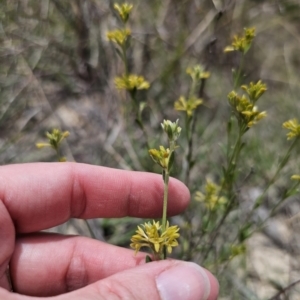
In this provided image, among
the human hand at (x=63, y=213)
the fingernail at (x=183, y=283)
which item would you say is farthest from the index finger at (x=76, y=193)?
the fingernail at (x=183, y=283)

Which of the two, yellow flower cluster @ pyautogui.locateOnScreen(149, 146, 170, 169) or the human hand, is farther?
the human hand

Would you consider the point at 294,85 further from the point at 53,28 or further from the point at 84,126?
the point at 53,28

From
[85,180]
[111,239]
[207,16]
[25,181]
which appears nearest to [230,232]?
[111,239]

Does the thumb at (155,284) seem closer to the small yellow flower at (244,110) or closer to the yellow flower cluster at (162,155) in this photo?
the yellow flower cluster at (162,155)

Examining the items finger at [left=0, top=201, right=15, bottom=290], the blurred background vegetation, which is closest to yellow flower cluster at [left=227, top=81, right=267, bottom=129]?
finger at [left=0, top=201, right=15, bottom=290]

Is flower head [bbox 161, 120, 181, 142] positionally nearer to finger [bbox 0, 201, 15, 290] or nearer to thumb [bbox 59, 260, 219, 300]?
thumb [bbox 59, 260, 219, 300]

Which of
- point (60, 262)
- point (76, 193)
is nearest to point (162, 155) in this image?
point (76, 193)

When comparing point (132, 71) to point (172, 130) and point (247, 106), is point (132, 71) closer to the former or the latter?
point (247, 106)
